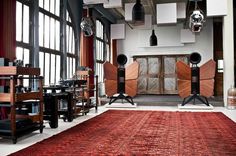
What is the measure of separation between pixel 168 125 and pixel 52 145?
7.23 ft

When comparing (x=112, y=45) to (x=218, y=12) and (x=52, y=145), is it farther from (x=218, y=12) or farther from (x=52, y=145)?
(x=52, y=145)

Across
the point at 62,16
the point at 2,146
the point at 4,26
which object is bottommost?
the point at 2,146

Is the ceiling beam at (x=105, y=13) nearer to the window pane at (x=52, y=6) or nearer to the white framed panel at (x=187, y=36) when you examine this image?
the window pane at (x=52, y=6)

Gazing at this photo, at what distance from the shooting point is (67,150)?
323 centimetres

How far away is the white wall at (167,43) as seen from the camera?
11922mm

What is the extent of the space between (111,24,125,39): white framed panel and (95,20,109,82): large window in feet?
1.47

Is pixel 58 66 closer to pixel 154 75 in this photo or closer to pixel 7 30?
pixel 7 30

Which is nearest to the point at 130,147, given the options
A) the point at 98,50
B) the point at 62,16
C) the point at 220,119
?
the point at 220,119

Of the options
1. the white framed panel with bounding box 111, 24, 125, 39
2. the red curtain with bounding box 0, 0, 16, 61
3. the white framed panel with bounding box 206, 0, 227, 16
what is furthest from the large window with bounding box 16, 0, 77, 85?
the white framed panel with bounding box 206, 0, 227, 16

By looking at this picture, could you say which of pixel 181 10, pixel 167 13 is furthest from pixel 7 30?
pixel 181 10

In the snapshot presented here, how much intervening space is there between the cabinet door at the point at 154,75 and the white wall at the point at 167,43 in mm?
478

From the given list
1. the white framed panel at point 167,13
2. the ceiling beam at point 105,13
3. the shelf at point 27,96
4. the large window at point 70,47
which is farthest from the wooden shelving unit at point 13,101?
the ceiling beam at point 105,13

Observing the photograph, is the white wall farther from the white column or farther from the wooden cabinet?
the white column

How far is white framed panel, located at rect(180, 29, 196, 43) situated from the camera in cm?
1128
